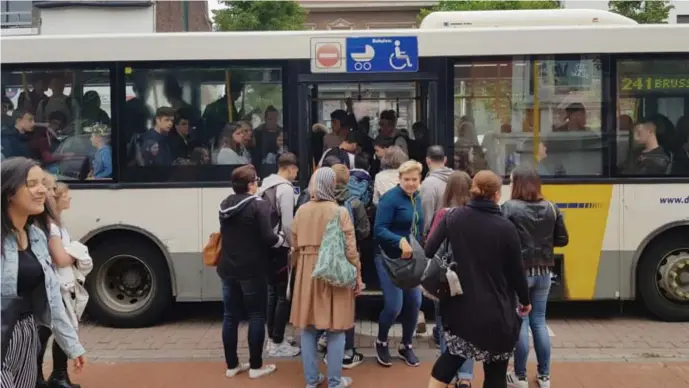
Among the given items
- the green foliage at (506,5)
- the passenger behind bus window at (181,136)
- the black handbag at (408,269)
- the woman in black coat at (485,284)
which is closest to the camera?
the woman in black coat at (485,284)

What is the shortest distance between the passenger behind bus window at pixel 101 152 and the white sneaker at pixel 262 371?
284cm

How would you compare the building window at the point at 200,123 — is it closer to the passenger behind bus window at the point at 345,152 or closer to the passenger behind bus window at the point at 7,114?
the passenger behind bus window at the point at 345,152

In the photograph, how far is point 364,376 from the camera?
20.6 feet

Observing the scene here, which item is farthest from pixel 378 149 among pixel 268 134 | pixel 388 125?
pixel 268 134

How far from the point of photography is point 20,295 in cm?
376

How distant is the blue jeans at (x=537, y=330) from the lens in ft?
18.6

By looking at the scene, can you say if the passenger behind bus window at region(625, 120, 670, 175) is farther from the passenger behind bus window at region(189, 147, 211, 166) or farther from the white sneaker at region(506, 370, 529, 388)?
the passenger behind bus window at region(189, 147, 211, 166)

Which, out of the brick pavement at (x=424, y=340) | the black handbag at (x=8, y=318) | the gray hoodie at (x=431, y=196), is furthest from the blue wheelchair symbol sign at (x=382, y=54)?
the black handbag at (x=8, y=318)

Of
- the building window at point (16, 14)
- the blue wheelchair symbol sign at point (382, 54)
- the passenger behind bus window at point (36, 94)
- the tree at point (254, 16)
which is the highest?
the tree at point (254, 16)

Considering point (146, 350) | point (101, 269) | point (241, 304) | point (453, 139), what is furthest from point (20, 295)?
point (453, 139)

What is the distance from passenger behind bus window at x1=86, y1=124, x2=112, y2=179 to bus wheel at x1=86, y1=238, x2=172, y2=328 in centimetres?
73

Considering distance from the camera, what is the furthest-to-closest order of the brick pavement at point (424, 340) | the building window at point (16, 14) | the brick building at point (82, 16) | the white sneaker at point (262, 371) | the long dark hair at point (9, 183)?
1. the brick building at point (82, 16)
2. the building window at point (16, 14)
3. the brick pavement at point (424, 340)
4. the white sneaker at point (262, 371)
5. the long dark hair at point (9, 183)

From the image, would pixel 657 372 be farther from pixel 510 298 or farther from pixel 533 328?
pixel 510 298

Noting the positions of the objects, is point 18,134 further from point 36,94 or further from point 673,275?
point 673,275
